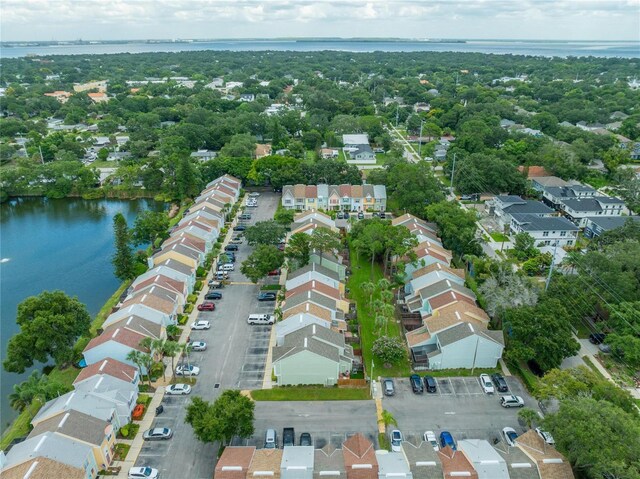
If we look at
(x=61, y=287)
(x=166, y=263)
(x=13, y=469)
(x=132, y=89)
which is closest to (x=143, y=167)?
(x=61, y=287)

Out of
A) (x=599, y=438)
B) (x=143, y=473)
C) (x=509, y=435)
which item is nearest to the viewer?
(x=599, y=438)

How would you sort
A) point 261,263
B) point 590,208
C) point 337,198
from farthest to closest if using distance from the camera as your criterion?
point 337,198 < point 590,208 < point 261,263

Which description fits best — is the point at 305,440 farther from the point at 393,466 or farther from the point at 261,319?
the point at 261,319

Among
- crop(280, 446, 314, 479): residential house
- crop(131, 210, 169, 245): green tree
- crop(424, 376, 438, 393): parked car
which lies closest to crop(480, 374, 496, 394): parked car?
crop(424, 376, 438, 393): parked car

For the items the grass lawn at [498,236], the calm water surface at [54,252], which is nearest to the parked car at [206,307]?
the calm water surface at [54,252]

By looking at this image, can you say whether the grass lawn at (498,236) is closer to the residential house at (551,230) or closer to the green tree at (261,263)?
the residential house at (551,230)

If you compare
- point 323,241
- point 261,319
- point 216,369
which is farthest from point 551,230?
point 216,369

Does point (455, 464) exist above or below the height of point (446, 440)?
above
